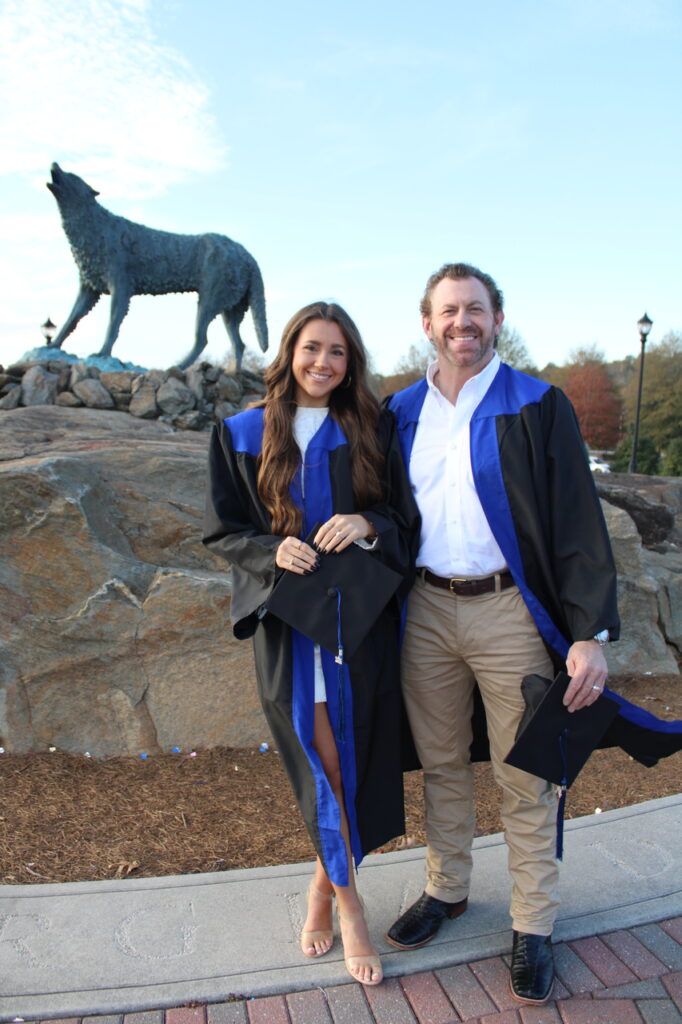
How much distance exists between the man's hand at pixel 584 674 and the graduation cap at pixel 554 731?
21 millimetres

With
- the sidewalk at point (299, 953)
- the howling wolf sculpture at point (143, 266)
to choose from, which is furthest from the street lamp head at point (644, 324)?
the sidewalk at point (299, 953)

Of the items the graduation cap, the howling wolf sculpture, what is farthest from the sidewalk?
the howling wolf sculpture

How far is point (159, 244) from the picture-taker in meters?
10.1

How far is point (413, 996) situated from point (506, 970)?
1.02 ft

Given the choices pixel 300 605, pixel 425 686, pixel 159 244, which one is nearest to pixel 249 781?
pixel 425 686

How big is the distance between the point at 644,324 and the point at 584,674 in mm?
20049

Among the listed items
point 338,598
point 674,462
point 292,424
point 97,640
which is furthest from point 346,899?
point 674,462

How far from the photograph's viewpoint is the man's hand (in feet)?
7.02

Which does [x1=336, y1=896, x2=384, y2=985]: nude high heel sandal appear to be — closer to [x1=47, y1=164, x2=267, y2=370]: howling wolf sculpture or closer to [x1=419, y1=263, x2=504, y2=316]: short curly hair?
[x1=419, y1=263, x2=504, y2=316]: short curly hair

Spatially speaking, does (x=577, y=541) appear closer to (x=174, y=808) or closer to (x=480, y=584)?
(x=480, y=584)

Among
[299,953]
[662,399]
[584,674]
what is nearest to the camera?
[584,674]

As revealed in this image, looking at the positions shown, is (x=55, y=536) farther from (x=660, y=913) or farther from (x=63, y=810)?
(x=660, y=913)

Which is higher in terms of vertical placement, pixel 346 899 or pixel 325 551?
pixel 325 551

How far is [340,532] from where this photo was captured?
219 cm
